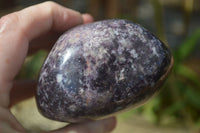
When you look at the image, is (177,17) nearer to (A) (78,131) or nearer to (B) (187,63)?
(B) (187,63)

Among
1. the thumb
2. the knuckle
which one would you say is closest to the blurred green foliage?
the thumb

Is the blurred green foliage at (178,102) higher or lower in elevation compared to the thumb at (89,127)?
lower

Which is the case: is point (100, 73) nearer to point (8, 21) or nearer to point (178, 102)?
point (8, 21)

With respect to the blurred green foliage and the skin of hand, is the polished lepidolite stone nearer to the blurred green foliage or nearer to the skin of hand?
the skin of hand

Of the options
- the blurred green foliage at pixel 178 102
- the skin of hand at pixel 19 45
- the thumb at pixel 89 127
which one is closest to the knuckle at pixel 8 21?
the skin of hand at pixel 19 45

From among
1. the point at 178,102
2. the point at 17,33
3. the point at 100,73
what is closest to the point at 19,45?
the point at 17,33

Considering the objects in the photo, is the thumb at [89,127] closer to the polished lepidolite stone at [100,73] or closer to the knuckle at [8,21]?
the polished lepidolite stone at [100,73]
